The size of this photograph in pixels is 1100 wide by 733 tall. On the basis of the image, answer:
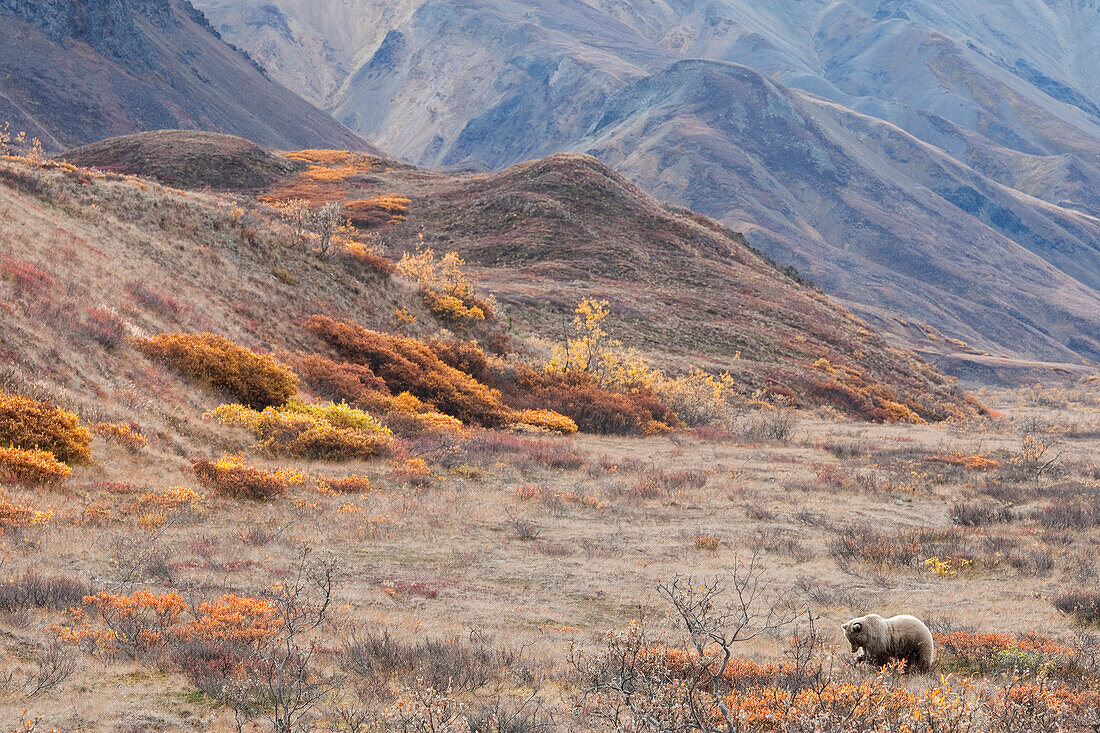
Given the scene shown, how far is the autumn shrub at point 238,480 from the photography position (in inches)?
509

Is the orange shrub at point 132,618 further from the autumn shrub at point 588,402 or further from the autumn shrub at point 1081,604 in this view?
the autumn shrub at point 588,402

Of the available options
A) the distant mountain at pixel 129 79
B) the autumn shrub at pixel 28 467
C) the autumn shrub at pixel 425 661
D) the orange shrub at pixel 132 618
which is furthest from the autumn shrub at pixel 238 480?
the distant mountain at pixel 129 79

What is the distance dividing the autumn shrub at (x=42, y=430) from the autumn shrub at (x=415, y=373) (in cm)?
1237

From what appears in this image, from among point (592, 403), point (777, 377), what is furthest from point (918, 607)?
point (777, 377)

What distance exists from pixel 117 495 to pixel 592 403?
1791cm

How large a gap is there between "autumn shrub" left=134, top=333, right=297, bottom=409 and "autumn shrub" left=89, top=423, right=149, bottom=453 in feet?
15.2

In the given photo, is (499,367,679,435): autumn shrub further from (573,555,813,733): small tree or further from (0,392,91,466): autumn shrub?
(573,555,813,733): small tree

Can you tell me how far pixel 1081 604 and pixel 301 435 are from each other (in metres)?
14.4

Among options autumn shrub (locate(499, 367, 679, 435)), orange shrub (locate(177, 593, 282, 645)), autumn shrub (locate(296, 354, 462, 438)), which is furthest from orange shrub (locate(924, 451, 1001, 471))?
orange shrub (locate(177, 593, 282, 645))

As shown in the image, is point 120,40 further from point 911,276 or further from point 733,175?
point 911,276

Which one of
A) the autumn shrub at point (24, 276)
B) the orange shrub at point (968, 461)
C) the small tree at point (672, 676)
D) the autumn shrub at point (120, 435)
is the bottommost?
the autumn shrub at point (120, 435)

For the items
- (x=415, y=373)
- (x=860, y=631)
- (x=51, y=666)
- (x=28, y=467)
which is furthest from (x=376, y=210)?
(x=860, y=631)

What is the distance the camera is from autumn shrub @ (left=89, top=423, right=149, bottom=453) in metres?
13.1

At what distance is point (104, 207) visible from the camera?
26172 millimetres
